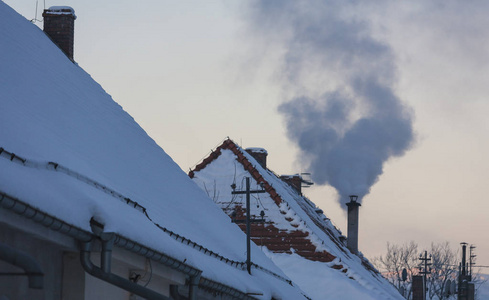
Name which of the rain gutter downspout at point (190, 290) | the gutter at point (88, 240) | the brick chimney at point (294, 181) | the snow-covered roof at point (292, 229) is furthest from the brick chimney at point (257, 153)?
the rain gutter downspout at point (190, 290)

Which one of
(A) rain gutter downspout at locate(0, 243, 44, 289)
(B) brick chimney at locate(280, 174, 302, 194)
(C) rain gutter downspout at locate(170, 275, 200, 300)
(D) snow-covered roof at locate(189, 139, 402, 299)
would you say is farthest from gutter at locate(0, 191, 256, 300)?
(B) brick chimney at locate(280, 174, 302, 194)

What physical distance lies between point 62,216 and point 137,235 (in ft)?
5.44

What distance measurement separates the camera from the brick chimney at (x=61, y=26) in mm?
17781

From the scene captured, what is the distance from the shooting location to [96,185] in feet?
34.7

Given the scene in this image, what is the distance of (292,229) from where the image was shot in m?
27.7

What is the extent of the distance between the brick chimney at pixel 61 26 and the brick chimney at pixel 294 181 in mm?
18393

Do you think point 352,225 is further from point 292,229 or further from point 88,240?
point 88,240

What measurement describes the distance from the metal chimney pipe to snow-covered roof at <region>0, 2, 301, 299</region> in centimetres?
1544

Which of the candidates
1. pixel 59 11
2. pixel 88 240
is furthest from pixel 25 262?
pixel 59 11

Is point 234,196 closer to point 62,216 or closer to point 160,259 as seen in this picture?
point 160,259

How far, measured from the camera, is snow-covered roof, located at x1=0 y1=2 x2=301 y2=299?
905 centimetres

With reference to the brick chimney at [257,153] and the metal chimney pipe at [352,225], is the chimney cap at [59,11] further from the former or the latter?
the metal chimney pipe at [352,225]

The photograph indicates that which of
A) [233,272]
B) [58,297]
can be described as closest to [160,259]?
[58,297]

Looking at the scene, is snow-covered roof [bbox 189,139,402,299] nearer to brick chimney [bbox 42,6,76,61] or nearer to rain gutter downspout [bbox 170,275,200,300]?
brick chimney [bbox 42,6,76,61]
